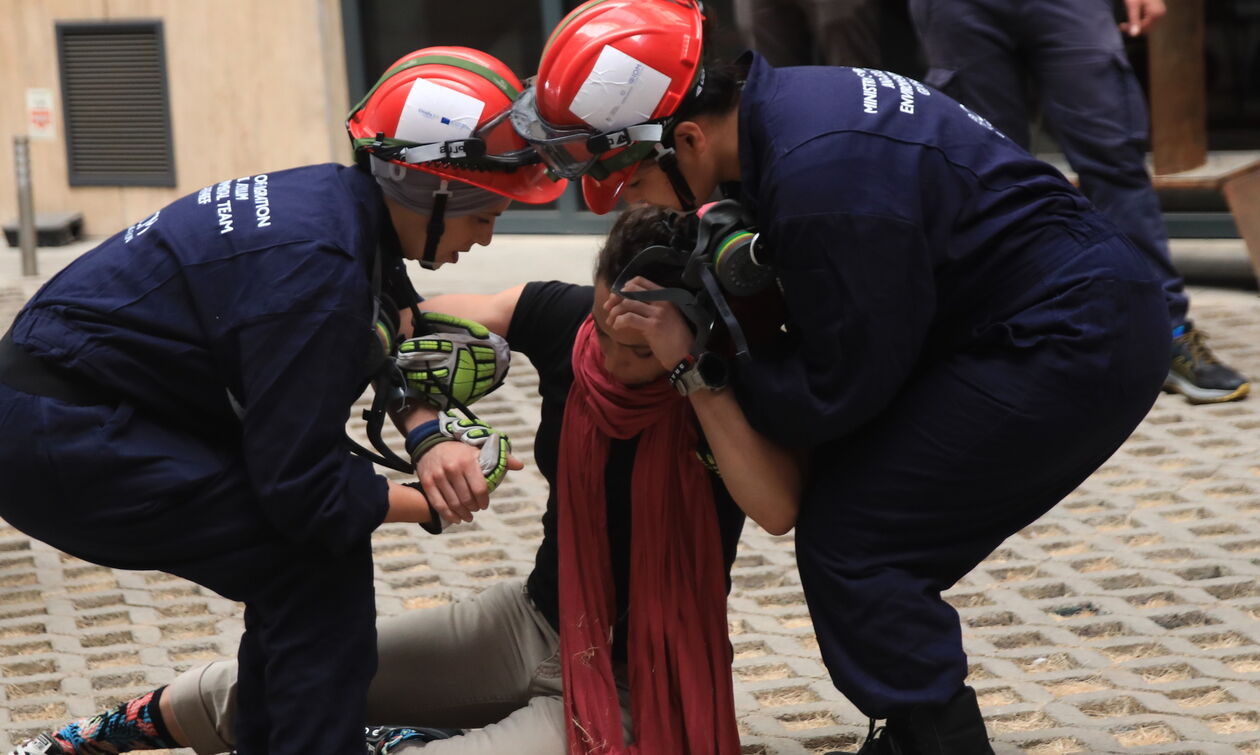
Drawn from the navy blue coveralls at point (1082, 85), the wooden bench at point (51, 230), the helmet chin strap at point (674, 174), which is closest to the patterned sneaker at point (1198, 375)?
the navy blue coveralls at point (1082, 85)

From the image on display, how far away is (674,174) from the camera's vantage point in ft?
8.73

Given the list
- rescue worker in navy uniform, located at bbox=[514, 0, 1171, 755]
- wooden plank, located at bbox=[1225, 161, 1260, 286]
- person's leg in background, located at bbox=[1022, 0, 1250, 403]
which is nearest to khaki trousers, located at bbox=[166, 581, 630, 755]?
rescue worker in navy uniform, located at bbox=[514, 0, 1171, 755]

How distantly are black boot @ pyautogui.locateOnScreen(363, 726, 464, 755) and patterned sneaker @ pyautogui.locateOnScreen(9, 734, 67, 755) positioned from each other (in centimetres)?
61

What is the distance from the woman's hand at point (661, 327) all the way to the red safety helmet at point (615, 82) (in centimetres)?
23

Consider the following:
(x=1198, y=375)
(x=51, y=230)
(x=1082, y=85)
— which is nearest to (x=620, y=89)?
(x=1082, y=85)

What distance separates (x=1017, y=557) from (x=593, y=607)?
173cm

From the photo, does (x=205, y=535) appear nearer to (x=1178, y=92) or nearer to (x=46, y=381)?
(x=46, y=381)

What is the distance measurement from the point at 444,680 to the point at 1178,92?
4.85m

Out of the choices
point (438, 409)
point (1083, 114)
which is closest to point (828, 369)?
point (438, 409)

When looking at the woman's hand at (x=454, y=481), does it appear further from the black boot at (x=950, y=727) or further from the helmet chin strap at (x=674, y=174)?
the black boot at (x=950, y=727)

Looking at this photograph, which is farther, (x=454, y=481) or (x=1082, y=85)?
(x=1082, y=85)

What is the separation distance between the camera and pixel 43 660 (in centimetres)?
396

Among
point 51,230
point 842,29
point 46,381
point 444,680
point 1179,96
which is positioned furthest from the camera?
point 51,230

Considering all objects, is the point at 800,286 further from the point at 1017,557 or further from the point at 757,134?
the point at 1017,557
